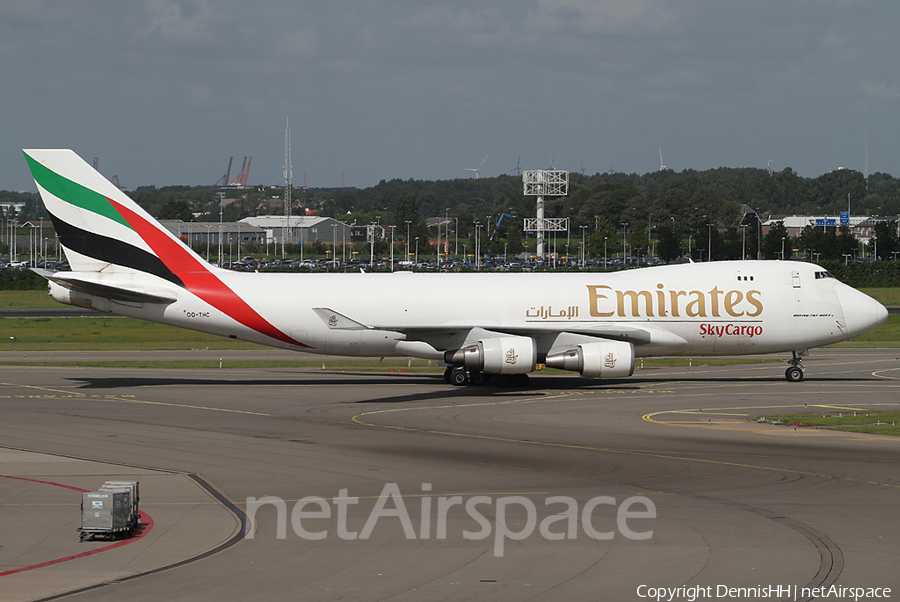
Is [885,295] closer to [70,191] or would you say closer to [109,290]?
[109,290]

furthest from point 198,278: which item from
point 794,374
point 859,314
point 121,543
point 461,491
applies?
point 859,314

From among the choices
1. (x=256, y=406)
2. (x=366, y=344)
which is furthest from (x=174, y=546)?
(x=366, y=344)

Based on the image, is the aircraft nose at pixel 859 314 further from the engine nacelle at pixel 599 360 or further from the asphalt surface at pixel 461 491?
the engine nacelle at pixel 599 360

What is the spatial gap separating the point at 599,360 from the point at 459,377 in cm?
725

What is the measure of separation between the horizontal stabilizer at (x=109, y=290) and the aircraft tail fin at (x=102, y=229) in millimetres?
995

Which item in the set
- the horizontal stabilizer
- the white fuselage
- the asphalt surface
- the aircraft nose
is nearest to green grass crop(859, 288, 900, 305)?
the aircraft nose

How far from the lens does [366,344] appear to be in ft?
147

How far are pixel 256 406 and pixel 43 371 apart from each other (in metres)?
18.7

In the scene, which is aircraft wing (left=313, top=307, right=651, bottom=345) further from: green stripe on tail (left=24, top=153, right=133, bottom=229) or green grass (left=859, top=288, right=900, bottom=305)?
green grass (left=859, top=288, right=900, bottom=305)

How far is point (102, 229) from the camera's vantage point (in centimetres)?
4512

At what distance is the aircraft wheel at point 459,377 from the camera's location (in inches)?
1797

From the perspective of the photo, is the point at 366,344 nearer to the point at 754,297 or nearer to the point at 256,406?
the point at 256,406

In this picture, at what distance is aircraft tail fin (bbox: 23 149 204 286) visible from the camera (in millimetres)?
44750

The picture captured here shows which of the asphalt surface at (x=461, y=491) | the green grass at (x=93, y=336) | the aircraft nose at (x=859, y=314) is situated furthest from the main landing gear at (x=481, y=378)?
the green grass at (x=93, y=336)
